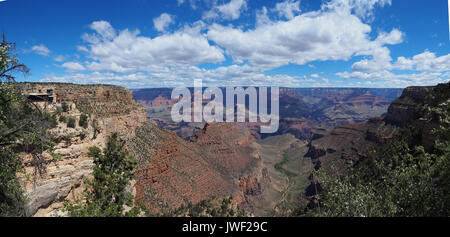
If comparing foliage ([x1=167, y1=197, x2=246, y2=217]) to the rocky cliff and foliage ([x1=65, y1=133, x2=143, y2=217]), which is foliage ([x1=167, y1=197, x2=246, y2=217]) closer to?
foliage ([x1=65, y1=133, x2=143, y2=217])

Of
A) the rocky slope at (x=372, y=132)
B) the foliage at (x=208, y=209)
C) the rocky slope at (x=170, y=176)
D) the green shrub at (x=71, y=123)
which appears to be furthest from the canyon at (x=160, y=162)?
the foliage at (x=208, y=209)

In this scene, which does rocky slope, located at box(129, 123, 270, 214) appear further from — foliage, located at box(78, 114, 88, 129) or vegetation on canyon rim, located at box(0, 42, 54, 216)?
vegetation on canyon rim, located at box(0, 42, 54, 216)

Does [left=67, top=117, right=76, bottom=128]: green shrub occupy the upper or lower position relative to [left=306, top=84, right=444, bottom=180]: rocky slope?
upper

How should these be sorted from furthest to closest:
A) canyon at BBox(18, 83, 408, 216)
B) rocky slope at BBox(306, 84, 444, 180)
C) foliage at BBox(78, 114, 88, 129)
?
rocky slope at BBox(306, 84, 444, 180) < foliage at BBox(78, 114, 88, 129) < canyon at BBox(18, 83, 408, 216)

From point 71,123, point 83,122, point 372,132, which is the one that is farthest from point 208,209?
point 372,132

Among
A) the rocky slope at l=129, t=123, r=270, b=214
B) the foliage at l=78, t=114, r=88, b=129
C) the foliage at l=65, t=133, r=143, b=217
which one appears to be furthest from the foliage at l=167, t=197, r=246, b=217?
the foliage at l=78, t=114, r=88, b=129

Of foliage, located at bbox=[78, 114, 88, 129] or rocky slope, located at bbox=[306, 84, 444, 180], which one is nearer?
foliage, located at bbox=[78, 114, 88, 129]

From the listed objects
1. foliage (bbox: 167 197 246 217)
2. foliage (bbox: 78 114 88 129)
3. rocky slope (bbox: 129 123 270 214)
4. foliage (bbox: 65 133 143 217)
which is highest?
foliage (bbox: 78 114 88 129)

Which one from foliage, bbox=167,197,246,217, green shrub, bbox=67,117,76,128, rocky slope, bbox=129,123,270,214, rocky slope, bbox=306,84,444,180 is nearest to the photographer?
green shrub, bbox=67,117,76,128

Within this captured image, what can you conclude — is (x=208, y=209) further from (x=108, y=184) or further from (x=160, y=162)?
(x=108, y=184)

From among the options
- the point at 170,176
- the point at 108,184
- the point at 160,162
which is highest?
the point at 108,184
